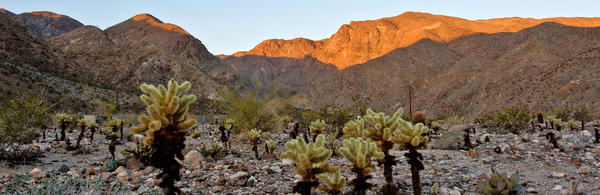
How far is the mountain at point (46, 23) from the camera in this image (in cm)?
9880

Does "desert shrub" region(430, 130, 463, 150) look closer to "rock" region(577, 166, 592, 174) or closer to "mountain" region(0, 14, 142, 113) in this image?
"rock" region(577, 166, 592, 174)

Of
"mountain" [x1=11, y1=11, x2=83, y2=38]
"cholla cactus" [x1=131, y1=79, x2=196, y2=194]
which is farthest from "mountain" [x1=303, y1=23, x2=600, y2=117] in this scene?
"mountain" [x1=11, y1=11, x2=83, y2=38]

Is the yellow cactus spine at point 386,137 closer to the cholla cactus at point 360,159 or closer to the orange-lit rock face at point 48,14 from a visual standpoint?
the cholla cactus at point 360,159

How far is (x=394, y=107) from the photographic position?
168 ft

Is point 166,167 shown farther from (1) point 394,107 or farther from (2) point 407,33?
(2) point 407,33

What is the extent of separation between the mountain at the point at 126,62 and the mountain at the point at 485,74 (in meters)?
24.8

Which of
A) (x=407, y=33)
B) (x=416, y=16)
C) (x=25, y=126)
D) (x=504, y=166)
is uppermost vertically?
(x=416, y=16)

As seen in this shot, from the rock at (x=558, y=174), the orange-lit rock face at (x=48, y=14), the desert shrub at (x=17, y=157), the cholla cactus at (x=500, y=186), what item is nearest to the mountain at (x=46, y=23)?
the orange-lit rock face at (x=48, y=14)

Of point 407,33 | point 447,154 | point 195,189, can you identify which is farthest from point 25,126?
point 407,33

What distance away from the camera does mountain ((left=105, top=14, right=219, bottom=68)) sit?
81.4m

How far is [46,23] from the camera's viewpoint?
102 meters

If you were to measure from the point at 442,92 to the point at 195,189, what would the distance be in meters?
46.9

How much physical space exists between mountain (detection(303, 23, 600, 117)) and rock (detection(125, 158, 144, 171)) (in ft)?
98.4

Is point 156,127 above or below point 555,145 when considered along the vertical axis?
above
